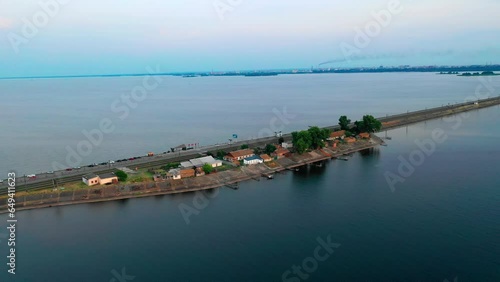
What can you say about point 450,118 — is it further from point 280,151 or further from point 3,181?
point 3,181

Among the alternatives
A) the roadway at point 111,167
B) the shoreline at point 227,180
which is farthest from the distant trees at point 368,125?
the roadway at point 111,167

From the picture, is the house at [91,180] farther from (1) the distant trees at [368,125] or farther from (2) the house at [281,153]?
(1) the distant trees at [368,125]

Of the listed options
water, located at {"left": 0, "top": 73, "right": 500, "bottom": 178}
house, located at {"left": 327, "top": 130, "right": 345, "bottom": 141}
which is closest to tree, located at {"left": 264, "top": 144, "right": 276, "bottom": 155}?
house, located at {"left": 327, "top": 130, "right": 345, "bottom": 141}

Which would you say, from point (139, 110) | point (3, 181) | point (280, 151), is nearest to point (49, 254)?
point (3, 181)

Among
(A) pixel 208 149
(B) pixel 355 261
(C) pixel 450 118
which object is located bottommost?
(B) pixel 355 261

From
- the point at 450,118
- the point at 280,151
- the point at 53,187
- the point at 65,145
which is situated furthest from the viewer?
the point at 450,118

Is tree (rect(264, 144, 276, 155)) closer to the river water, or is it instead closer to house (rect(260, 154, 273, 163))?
house (rect(260, 154, 273, 163))

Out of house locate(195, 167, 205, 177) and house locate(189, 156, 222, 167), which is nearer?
house locate(195, 167, 205, 177)
